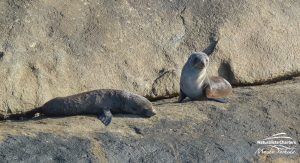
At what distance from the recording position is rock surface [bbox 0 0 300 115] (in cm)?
936

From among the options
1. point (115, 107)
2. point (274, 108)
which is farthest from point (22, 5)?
point (274, 108)

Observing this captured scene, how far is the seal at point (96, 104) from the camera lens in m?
8.90

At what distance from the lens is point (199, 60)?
966 cm

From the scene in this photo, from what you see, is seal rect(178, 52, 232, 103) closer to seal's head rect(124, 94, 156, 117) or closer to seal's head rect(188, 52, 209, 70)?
seal's head rect(188, 52, 209, 70)

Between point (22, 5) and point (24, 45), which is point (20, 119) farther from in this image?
point (22, 5)

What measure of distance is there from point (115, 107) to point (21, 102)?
1110 millimetres

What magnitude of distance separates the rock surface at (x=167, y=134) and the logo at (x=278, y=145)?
0.18 ft

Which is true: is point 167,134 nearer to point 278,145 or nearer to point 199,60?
point 278,145

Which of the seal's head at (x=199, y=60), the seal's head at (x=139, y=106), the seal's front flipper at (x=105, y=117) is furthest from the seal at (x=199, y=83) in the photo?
the seal's front flipper at (x=105, y=117)

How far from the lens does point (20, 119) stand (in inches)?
356

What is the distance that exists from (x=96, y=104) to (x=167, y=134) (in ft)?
3.98

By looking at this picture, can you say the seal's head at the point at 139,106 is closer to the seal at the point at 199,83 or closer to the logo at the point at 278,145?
the seal at the point at 199,83

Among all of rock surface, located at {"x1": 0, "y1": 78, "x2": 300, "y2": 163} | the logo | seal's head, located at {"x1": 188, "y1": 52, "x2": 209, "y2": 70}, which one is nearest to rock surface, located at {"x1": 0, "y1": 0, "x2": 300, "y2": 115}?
seal's head, located at {"x1": 188, "y1": 52, "x2": 209, "y2": 70}

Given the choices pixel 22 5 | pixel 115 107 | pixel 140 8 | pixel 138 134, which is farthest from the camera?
pixel 140 8
